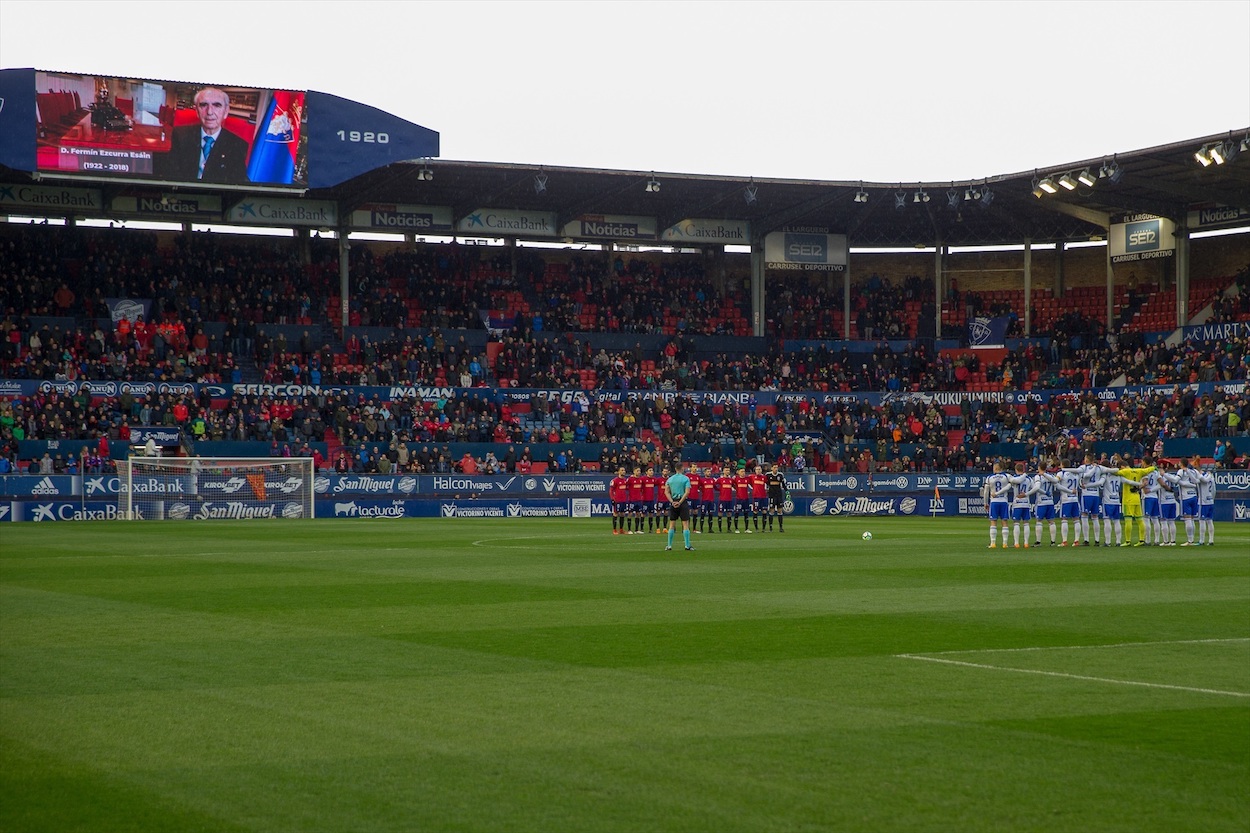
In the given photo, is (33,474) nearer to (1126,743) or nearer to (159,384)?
(159,384)

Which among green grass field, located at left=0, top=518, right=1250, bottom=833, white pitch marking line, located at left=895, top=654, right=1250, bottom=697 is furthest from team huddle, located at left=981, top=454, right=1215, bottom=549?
white pitch marking line, located at left=895, top=654, right=1250, bottom=697

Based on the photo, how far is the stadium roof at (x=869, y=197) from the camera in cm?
5312

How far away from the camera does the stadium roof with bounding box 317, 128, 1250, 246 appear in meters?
53.1

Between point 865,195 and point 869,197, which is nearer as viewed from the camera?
point 865,195

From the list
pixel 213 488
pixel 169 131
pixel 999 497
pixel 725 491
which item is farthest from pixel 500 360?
pixel 999 497

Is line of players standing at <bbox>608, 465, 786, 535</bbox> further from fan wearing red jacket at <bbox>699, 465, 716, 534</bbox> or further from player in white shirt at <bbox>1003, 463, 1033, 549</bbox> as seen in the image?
player in white shirt at <bbox>1003, 463, 1033, 549</bbox>

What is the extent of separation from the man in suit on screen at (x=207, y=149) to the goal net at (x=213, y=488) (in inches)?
414

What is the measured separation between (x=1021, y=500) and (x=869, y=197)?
109 feet

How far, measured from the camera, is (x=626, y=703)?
9445 mm

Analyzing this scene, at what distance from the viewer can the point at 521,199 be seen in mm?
58969


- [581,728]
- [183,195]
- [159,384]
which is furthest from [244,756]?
[183,195]

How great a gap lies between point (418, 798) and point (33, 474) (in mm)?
39917

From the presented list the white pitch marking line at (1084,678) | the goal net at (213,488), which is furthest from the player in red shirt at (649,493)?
the white pitch marking line at (1084,678)

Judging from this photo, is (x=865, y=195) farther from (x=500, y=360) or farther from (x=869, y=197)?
(x=500, y=360)
